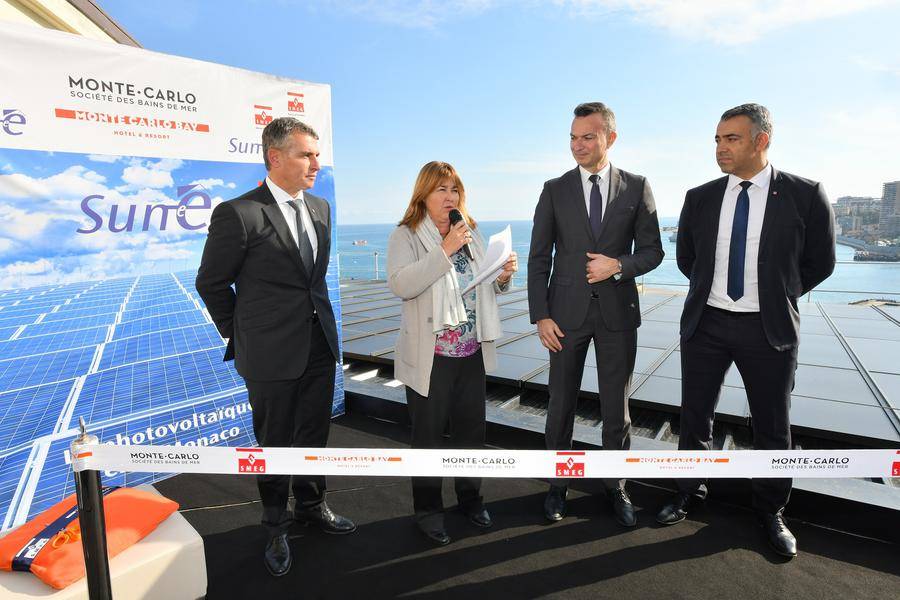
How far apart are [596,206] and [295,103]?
2.29 m

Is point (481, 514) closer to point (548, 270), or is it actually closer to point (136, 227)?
point (548, 270)

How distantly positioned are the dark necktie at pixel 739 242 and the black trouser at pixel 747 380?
0.46 feet

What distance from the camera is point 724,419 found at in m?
3.66

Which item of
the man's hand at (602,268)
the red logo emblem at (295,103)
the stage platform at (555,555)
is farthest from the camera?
the red logo emblem at (295,103)

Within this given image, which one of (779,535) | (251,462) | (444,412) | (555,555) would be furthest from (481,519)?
(779,535)

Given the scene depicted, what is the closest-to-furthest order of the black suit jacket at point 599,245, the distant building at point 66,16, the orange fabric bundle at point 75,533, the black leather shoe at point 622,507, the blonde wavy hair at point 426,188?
the orange fabric bundle at point 75,533 → the blonde wavy hair at point 426,188 → the black suit jacket at point 599,245 → the black leather shoe at point 622,507 → the distant building at point 66,16

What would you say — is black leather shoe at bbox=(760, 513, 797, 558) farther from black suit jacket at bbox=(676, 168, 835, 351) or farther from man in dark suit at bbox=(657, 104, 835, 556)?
black suit jacket at bbox=(676, 168, 835, 351)

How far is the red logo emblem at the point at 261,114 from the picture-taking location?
3.36 metres

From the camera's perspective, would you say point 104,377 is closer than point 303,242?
No

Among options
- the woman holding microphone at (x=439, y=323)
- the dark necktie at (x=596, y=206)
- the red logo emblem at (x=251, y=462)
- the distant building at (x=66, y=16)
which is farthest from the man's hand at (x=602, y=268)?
the distant building at (x=66, y=16)

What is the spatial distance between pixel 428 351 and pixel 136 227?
2002 millimetres

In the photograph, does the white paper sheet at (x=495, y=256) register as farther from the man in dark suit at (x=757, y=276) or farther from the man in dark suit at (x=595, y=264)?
the man in dark suit at (x=757, y=276)

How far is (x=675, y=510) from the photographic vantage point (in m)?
2.68

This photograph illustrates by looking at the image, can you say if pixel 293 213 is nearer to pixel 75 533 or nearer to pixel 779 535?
pixel 75 533
